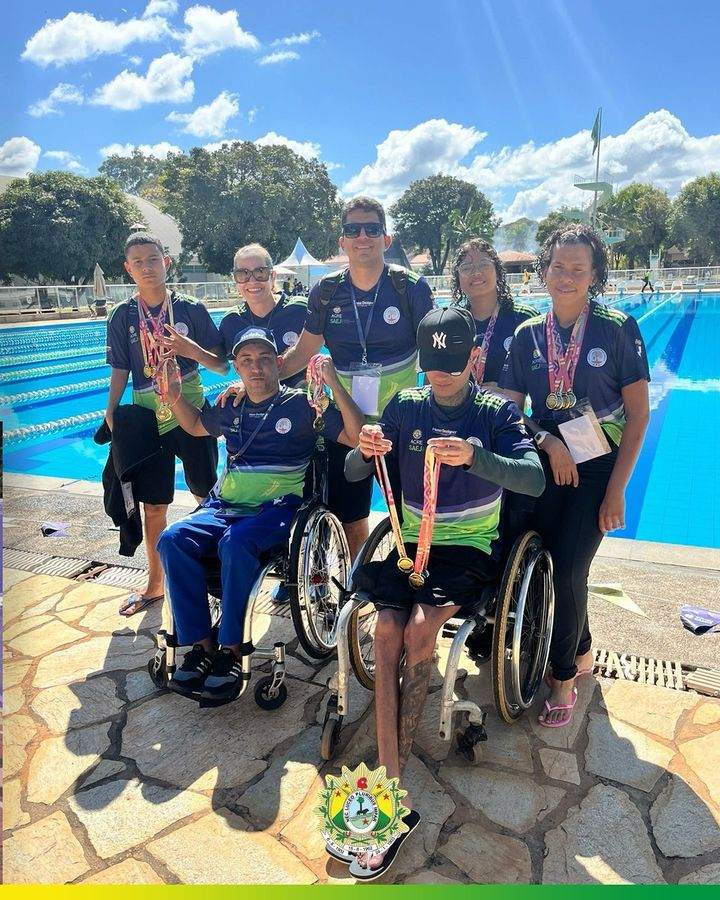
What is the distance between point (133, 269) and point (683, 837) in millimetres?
2986

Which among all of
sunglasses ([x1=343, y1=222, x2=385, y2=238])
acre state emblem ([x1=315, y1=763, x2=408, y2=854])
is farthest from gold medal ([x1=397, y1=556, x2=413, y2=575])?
sunglasses ([x1=343, y1=222, x2=385, y2=238])

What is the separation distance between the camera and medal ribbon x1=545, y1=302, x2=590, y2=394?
2.28m

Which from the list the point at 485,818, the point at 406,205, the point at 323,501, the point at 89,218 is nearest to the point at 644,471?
the point at 323,501

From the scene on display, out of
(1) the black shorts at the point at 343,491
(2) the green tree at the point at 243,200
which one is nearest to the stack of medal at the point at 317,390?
(1) the black shorts at the point at 343,491

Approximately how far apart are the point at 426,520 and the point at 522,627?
0.72 m

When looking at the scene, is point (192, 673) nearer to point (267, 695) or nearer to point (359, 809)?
point (267, 695)

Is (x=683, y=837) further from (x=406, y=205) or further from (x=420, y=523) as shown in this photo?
(x=406, y=205)

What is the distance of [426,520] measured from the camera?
1.99 metres

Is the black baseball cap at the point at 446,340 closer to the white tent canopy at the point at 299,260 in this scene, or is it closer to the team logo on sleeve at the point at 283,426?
the team logo on sleeve at the point at 283,426

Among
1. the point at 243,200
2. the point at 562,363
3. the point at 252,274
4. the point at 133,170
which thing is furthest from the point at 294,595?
the point at 133,170

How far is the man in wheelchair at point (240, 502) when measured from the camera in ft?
7.77

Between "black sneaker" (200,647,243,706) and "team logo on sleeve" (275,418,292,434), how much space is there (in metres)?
0.95

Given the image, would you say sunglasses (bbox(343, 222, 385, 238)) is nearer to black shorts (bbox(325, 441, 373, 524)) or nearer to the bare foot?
black shorts (bbox(325, 441, 373, 524))

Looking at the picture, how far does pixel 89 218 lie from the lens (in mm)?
22906
